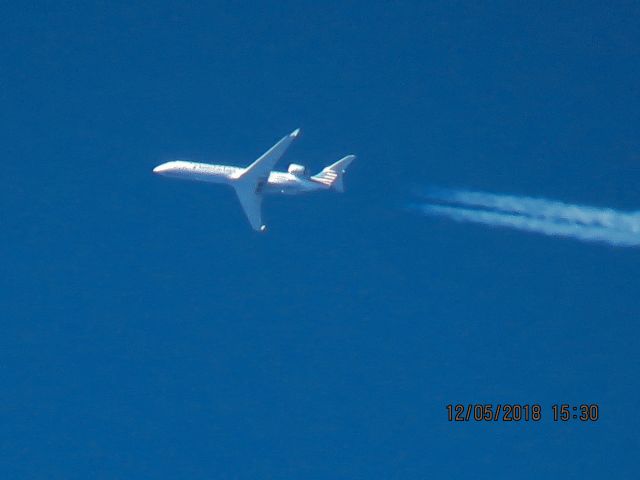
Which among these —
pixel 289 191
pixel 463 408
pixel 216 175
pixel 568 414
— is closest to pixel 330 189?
pixel 289 191

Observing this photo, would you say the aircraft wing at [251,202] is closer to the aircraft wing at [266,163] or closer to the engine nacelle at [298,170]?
the aircraft wing at [266,163]

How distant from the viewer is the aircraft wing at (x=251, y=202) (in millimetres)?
103125

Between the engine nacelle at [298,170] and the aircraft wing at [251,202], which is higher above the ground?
the engine nacelle at [298,170]

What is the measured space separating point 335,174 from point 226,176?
1034 cm

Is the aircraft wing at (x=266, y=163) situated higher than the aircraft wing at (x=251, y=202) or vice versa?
the aircraft wing at (x=266, y=163)

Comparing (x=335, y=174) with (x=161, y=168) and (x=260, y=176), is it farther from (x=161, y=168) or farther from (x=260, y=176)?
(x=161, y=168)

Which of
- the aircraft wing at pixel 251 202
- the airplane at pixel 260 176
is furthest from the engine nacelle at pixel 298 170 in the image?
the aircraft wing at pixel 251 202

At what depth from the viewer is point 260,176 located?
102375 mm

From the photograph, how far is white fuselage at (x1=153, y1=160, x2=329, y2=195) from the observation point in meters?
102

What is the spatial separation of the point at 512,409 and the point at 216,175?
35.3 metres

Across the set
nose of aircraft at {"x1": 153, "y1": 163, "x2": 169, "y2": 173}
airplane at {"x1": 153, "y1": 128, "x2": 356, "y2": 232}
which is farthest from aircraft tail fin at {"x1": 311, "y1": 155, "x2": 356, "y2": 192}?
nose of aircraft at {"x1": 153, "y1": 163, "x2": 169, "y2": 173}

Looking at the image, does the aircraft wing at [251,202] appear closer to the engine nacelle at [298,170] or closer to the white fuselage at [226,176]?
the white fuselage at [226,176]

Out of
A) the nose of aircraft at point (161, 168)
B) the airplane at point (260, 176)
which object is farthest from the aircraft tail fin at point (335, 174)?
the nose of aircraft at point (161, 168)

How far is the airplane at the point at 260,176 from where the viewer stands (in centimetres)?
10169
